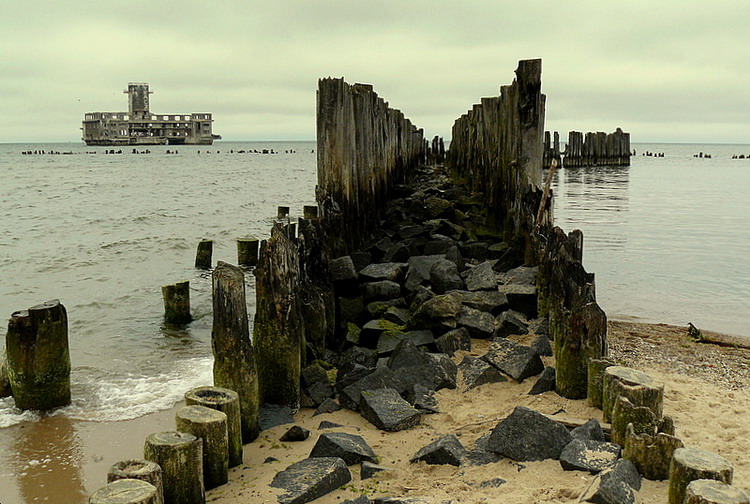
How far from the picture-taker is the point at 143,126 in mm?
118875

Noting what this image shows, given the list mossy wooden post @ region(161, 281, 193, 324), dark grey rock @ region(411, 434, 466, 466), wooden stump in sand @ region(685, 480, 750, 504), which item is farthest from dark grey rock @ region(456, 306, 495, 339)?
mossy wooden post @ region(161, 281, 193, 324)

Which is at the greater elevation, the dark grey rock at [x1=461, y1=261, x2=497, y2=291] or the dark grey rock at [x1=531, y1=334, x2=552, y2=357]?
the dark grey rock at [x1=461, y1=261, x2=497, y2=291]

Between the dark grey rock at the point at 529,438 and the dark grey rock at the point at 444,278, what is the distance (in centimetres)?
378

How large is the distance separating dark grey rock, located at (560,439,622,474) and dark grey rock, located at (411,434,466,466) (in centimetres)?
67

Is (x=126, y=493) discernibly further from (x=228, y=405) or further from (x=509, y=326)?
(x=509, y=326)

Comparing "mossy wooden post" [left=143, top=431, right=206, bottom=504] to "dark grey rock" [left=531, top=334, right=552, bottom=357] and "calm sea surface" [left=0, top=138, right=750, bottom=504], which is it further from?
"dark grey rock" [left=531, top=334, right=552, bottom=357]

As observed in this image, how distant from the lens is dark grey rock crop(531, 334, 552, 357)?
5.98m

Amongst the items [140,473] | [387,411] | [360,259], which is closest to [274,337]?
[387,411]

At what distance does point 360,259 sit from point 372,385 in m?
4.14

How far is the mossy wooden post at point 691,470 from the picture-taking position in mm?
3070

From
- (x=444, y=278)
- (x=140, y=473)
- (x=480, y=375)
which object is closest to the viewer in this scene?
(x=140, y=473)

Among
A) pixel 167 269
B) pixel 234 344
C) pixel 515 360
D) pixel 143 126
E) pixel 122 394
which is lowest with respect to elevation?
pixel 122 394

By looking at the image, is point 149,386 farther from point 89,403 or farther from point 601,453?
point 601,453

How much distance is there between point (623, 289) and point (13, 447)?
30.6 ft
